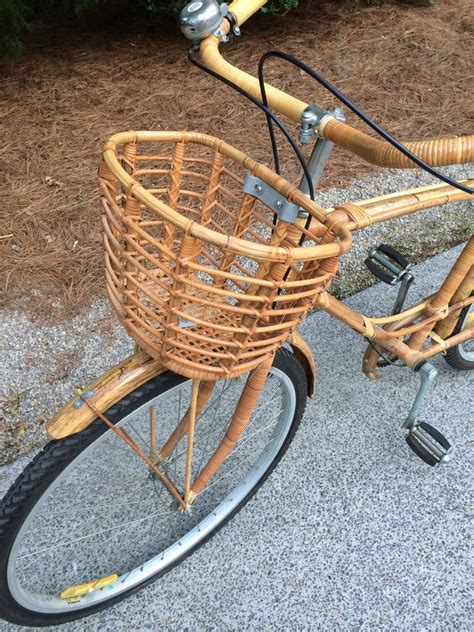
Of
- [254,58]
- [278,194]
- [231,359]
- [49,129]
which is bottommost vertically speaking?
[49,129]

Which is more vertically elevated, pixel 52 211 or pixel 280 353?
pixel 280 353

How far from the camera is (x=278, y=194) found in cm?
118

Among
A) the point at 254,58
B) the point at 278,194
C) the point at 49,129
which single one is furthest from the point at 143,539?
the point at 254,58

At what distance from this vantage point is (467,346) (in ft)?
7.57

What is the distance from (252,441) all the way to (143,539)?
50 cm

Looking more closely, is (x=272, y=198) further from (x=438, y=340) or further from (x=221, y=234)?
(x=438, y=340)

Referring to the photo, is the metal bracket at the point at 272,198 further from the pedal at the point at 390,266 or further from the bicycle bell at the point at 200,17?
the pedal at the point at 390,266

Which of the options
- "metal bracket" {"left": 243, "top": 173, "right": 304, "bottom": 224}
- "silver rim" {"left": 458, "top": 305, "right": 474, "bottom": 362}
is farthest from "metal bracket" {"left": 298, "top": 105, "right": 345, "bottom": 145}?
"silver rim" {"left": 458, "top": 305, "right": 474, "bottom": 362}

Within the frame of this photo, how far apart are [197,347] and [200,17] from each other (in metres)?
0.66

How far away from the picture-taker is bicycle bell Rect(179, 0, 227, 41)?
113 cm

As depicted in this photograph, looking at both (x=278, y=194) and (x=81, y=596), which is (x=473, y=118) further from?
(x=81, y=596)

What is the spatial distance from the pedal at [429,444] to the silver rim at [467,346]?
40cm

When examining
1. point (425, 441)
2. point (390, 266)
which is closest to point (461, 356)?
point (425, 441)

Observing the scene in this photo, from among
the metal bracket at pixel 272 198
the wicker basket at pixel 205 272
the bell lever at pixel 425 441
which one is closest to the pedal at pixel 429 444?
the bell lever at pixel 425 441
